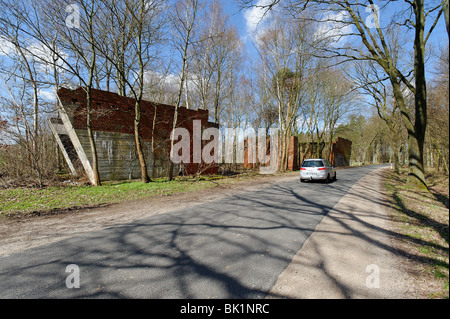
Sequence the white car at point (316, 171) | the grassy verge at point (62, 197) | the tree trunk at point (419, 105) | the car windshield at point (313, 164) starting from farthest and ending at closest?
the car windshield at point (313, 164)
the white car at point (316, 171)
the tree trunk at point (419, 105)
the grassy verge at point (62, 197)

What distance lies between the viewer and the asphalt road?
263 cm

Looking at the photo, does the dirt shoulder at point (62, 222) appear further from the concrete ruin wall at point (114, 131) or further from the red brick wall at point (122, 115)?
the concrete ruin wall at point (114, 131)

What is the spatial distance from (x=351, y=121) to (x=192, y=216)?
6410 cm

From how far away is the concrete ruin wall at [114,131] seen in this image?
12883 millimetres

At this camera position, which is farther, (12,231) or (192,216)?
(192,216)

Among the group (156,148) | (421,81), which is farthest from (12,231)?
(421,81)

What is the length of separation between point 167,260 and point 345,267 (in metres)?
2.83

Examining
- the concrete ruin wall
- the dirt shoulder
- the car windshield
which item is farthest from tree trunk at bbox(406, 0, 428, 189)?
the concrete ruin wall

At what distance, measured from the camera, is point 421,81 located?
30.6 ft

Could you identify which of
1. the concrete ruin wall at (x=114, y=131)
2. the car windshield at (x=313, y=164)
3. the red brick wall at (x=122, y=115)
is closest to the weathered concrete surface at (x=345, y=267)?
the car windshield at (x=313, y=164)

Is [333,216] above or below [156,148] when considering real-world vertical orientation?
below

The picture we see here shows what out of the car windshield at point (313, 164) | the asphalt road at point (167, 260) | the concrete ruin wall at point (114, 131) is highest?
the concrete ruin wall at point (114, 131)

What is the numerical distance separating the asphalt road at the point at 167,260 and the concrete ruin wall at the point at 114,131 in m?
9.88
